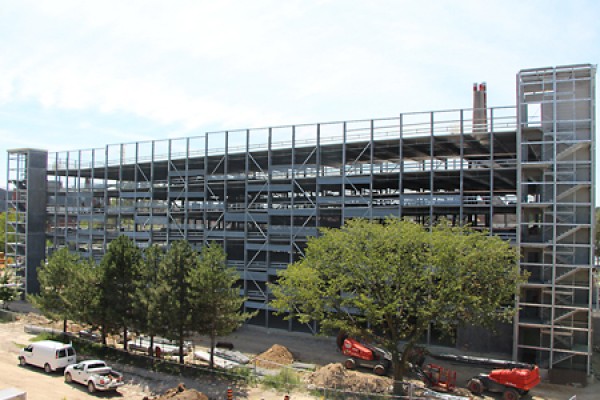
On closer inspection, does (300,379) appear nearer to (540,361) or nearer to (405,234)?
(405,234)

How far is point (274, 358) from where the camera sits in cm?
3044

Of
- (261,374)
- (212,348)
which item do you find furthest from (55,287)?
(261,374)

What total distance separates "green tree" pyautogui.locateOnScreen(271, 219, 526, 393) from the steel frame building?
5.90 meters

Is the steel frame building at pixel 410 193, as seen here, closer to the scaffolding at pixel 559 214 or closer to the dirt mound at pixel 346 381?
the scaffolding at pixel 559 214

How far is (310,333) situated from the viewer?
121ft

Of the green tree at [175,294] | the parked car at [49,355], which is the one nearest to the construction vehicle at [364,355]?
the green tree at [175,294]

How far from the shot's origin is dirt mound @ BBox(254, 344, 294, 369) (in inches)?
1161

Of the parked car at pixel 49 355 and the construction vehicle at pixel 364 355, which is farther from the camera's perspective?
the construction vehicle at pixel 364 355

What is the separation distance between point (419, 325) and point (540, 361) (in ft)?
37.7

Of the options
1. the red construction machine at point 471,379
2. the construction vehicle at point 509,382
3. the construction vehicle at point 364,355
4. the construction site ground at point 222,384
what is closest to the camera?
the construction vehicle at point 509,382

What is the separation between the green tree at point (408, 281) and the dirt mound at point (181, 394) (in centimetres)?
674

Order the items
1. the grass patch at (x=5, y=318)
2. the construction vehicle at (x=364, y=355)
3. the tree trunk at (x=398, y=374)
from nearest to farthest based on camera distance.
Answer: the tree trunk at (x=398, y=374), the construction vehicle at (x=364, y=355), the grass patch at (x=5, y=318)

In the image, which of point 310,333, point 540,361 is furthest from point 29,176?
point 540,361

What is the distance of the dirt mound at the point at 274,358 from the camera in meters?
29.5
